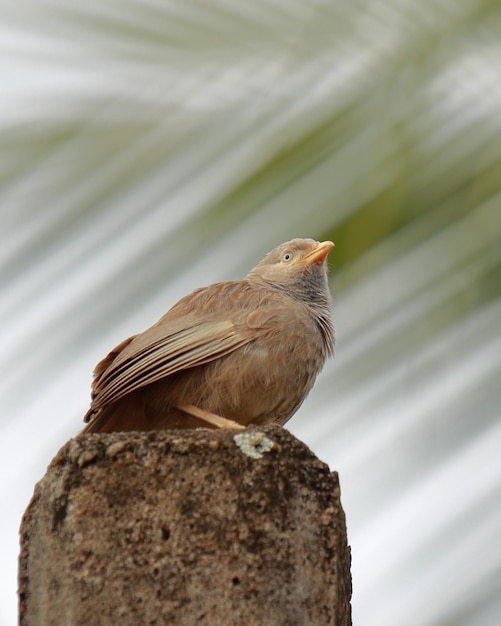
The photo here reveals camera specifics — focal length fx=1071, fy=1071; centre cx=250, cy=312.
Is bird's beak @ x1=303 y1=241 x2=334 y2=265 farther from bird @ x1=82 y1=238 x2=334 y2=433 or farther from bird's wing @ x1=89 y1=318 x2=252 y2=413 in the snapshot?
bird's wing @ x1=89 y1=318 x2=252 y2=413

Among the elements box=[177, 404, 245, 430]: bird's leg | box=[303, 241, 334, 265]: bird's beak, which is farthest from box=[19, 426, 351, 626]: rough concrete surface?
box=[303, 241, 334, 265]: bird's beak

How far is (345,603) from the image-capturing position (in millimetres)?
3451

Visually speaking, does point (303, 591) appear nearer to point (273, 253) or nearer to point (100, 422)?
point (100, 422)

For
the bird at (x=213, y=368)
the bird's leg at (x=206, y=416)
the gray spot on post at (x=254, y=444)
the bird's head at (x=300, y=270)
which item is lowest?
the gray spot on post at (x=254, y=444)

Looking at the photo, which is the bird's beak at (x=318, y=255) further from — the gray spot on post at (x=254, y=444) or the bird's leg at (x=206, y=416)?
the gray spot on post at (x=254, y=444)

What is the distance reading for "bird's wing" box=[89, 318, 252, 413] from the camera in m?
4.97

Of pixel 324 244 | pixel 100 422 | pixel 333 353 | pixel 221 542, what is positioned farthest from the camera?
pixel 324 244

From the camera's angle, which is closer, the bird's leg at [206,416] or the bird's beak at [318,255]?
the bird's leg at [206,416]

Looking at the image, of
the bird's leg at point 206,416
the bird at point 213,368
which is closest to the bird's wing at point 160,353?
the bird at point 213,368

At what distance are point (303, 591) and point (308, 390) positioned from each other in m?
2.22

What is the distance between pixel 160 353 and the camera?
512cm

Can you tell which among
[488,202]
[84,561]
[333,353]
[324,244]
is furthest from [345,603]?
[324,244]

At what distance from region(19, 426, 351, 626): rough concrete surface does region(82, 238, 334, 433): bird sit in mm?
1521

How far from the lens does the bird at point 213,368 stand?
507 centimetres
